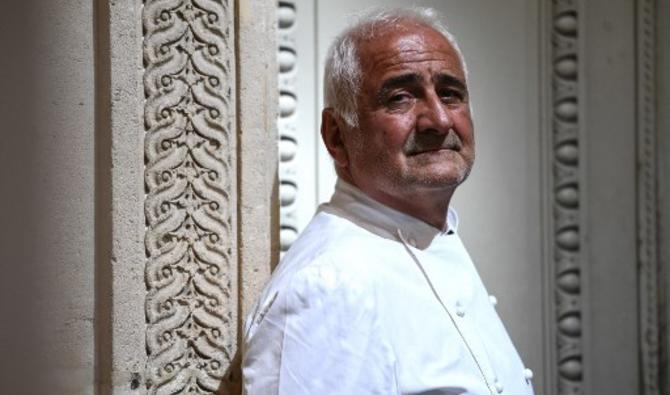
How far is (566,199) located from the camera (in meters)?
2.20

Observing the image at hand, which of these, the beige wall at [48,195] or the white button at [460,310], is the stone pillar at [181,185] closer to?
the beige wall at [48,195]

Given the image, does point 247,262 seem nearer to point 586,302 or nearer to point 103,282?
point 103,282

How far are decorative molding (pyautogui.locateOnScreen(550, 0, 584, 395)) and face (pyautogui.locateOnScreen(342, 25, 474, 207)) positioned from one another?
67 cm

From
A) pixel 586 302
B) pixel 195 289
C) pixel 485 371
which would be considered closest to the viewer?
pixel 485 371

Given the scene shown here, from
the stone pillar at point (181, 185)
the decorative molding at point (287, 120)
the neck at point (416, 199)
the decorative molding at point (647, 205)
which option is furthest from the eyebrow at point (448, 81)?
the decorative molding at point (647, 205)

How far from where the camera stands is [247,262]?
1.64 m

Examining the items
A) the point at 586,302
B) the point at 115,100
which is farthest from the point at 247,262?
the point at 586,302

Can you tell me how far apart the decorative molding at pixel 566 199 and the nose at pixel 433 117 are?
714 millimetres

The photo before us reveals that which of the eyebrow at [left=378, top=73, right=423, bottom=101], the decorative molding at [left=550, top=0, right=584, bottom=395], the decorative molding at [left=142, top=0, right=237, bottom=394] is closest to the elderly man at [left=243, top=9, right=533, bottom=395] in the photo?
the eyebrow at [left=378, top=73, right=423, bottom=101]

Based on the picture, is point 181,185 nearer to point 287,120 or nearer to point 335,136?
point 335,136

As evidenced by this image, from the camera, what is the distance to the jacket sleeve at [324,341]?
1.37m

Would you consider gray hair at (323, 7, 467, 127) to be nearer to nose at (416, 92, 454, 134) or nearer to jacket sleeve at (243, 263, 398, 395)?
nose at (416, 92, 454, 134)

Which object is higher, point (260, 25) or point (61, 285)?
point (260, 25)

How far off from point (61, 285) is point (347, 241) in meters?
0.47
